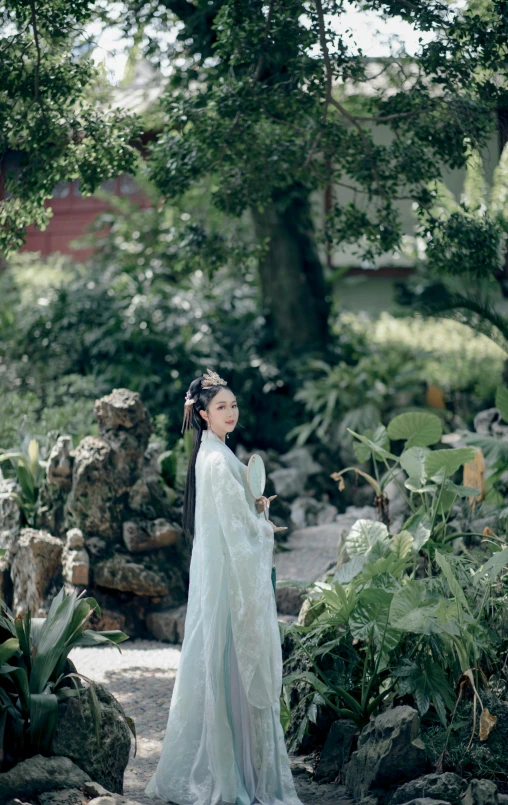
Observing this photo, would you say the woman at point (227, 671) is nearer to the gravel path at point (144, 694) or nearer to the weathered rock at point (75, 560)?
the gravel path at point (144, 694)

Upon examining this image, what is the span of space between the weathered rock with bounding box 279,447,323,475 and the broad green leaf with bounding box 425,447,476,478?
5365mm

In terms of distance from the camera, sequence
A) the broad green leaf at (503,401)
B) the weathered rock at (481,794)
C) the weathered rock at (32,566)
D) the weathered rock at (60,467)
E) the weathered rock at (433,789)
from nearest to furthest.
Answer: the weathered rock at (481,794), the weathered rock at (433,789), the broad green leaf at (503,401), the weathered rock at (32,566), the weathered rock at (60,467)

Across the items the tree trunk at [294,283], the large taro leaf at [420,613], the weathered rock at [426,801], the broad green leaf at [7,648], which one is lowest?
the weathered rock at [426,801]

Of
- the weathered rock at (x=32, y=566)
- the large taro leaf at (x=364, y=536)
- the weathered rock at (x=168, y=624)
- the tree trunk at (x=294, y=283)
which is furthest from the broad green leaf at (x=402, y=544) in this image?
the tree trunk at (x=294, y=283)

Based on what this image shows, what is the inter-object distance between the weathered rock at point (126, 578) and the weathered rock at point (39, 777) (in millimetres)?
3160

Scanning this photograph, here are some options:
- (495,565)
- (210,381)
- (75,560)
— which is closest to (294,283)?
(75,560)

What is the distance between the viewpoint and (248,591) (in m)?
4.04

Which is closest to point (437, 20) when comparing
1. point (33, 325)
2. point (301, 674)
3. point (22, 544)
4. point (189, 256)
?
point (189, 256)

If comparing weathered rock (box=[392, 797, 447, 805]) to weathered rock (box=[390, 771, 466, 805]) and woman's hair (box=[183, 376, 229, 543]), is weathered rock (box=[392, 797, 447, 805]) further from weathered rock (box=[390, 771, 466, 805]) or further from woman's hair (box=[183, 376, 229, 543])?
woman's hair (box=[183, 376, 229, 543])

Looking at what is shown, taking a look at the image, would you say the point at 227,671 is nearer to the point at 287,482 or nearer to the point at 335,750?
the point at 335,750

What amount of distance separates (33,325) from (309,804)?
8.37m

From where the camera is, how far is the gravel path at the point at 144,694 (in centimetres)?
434

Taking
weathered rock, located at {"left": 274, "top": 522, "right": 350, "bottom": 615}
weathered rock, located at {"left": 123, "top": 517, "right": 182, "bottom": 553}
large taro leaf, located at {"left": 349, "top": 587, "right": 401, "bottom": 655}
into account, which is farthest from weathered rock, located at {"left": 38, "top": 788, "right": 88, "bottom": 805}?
weathered rock, located at {"left": 123, "top": 517, "right": 182, "bottom": 553}

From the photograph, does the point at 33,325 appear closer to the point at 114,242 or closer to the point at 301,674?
the point at 114,242
